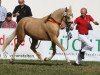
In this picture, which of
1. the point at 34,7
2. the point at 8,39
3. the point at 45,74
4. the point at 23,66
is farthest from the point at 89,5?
the point at 45,74

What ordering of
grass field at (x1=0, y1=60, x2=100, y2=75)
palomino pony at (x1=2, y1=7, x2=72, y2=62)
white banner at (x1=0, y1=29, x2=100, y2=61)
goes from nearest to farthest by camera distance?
1. grass field at (x1=0, y1=60, x2=100, y2=75)
2. palomino pony at (x1=2, y1=7, x2=72, y2=62)
3. white banner at (x1=0, y1=29, x2=100, y2=61)

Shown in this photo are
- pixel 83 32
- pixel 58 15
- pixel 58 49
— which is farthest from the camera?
pixel 58 49

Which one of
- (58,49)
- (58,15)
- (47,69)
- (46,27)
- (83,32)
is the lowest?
(58,49)

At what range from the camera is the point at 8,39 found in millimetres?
21578

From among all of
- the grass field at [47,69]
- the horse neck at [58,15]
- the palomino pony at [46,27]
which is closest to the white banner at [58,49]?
the palomino pony at [46,27]

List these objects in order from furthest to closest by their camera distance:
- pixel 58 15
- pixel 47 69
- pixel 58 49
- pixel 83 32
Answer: pixel 58 49
pixel 83 32
pixel 58 15
pixel 47 69

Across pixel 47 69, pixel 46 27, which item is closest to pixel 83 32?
pixel 46 27

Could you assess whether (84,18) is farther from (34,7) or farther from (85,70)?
(34,7)

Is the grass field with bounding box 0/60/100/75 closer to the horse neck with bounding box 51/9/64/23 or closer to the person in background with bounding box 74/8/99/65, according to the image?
the person in background with bounding box 74/8/99/65

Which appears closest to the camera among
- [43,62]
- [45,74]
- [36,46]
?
[45,74]

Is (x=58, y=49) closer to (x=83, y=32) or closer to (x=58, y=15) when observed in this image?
(x=83, y=32)

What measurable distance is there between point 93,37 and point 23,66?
516cm

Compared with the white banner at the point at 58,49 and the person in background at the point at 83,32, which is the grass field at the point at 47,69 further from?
the white banner at the point at 58,49

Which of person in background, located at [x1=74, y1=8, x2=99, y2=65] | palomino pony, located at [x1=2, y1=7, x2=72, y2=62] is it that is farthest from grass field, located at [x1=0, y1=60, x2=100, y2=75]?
palomino pony, located at [x1=2, y1=7, x2=72, y2=62]
